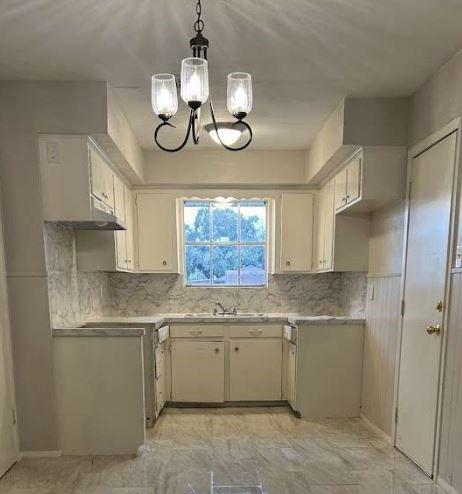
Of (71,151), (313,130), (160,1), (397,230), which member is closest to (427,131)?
(397,230)

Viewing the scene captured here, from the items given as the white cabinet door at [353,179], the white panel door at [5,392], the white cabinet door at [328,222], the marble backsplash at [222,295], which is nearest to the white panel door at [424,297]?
the white cabinet door at [353,179]

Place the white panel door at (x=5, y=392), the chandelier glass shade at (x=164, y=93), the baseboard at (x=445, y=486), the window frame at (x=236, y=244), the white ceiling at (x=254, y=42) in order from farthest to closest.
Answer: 1. the window frame at (x=236, y=244)
2. the white panel door at (x=5, y=392)
3. the baseboard at (x=445, y=486)
4. the white ceiling at (x=254, y=42)
5. the chandelier glass shade at (x=164, y=93)

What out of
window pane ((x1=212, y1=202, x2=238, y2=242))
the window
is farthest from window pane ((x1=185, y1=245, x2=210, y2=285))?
window pane ((x1=212, y1=202, x2=238, y2=242))

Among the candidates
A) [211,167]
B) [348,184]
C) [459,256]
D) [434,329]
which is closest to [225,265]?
[211,167]

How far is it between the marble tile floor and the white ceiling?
8.33ft

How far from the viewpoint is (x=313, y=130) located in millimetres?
2980

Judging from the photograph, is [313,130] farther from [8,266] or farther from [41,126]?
[8,266]

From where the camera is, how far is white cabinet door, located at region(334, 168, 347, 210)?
2.83m

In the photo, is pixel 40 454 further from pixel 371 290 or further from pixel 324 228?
pixel 324 228

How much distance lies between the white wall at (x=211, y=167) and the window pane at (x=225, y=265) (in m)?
0.83

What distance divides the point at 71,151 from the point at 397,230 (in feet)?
7.90

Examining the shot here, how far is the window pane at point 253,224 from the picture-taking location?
3.94 meters

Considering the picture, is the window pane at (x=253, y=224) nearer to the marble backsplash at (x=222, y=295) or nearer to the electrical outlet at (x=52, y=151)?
the marble backsplash at (x=222, y=295)

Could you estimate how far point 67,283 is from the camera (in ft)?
8.97
